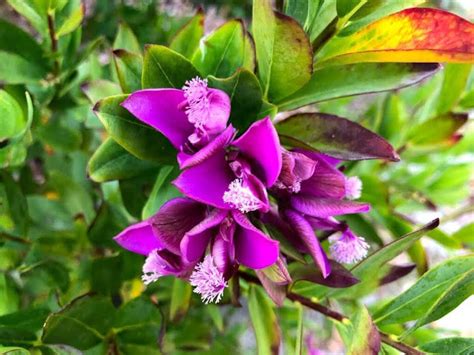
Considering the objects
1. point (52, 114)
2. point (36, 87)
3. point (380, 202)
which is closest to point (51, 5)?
point (36, 87)

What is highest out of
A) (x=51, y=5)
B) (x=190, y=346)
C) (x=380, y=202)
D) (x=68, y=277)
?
(x=51, y=5)

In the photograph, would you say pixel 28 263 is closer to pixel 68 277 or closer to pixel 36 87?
pixel 68 277

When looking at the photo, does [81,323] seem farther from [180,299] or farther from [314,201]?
[314,201]

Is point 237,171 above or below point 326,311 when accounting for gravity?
above

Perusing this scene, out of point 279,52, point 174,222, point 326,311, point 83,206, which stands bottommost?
point 83,206

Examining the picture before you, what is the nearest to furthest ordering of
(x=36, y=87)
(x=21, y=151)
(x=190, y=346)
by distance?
(x=21, y=151) < (x=36, y=87) < (x=190, y=346)

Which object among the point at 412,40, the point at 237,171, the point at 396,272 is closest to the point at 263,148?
the point at 237,171
